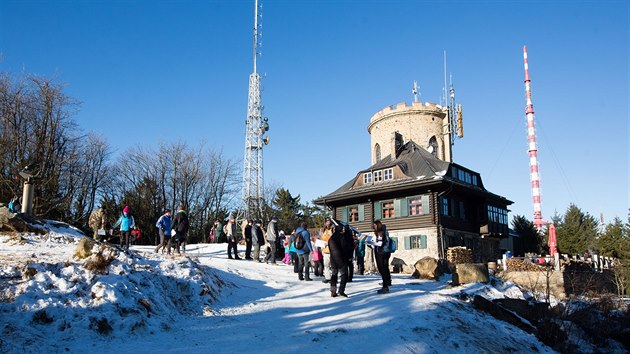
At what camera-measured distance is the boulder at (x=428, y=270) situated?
60.5 feet

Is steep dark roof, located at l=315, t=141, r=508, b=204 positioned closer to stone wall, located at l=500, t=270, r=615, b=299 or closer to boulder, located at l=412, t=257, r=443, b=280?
stone wall, located at l=500, t=270, r=615, b=299

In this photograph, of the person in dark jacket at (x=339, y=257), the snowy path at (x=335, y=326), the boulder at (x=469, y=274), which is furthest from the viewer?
the boulder at (x=469, y=274)

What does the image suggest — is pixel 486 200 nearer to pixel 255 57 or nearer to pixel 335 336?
pixel 255 57

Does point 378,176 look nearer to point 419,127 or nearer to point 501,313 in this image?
point 419,127

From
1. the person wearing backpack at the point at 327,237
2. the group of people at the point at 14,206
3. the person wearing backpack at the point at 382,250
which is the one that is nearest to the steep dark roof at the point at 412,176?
the person wearing backpack at the point at 327,237

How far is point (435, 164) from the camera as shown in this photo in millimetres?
35500

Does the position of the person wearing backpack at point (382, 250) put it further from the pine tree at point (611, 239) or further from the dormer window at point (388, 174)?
the pine tree at point (611, 239)

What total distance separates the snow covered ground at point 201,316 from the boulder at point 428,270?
6.75 metres

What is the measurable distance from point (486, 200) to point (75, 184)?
102 feet

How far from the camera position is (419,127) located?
4438cm

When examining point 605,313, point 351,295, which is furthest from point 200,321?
point 605,313

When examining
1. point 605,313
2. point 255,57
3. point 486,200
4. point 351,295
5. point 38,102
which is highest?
point 255,57

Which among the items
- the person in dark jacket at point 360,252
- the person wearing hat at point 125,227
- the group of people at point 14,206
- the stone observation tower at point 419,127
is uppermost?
the stone observation tower at point 419,127

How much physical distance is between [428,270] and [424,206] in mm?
14531
